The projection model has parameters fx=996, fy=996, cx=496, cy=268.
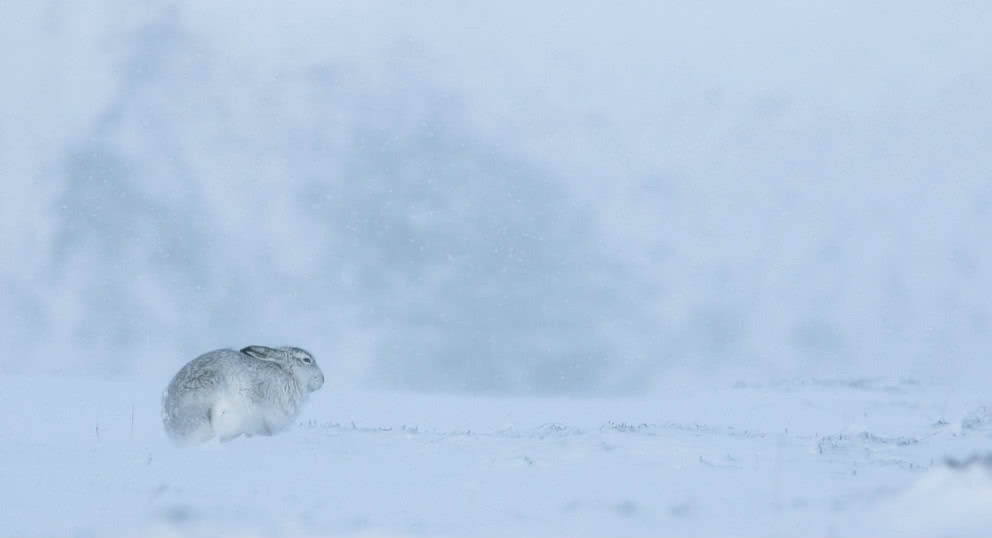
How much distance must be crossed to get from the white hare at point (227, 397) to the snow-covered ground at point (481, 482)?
0.19 meters

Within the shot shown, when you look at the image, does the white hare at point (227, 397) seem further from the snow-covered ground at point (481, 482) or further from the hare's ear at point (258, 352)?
the snow-covered ground at point (481, 482)

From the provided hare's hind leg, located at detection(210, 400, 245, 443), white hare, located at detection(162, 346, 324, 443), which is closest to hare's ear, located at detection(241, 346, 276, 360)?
white hare, located at detection(162, 346, 324, 443)

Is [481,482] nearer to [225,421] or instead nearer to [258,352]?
[225,421]

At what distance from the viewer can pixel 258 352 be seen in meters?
8.56

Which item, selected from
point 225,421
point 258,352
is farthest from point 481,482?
point 258,352

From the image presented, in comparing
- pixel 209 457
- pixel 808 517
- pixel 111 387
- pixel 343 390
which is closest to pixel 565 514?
pixel 808 517

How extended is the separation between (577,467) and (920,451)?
13.1 ft

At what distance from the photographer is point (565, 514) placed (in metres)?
5.70

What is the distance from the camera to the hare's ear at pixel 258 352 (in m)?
8.55

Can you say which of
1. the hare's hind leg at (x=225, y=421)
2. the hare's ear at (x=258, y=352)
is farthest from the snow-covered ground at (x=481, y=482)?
the hare's ear at (x=258, y=352)

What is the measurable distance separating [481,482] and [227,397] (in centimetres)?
249

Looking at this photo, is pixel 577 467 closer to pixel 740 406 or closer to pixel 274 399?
pixel 274 399

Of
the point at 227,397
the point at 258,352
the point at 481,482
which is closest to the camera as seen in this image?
the point at 481,482

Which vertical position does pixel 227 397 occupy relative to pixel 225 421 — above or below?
above
